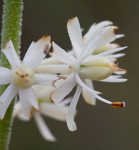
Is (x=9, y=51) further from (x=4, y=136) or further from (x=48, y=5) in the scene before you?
(x=48, y=5)

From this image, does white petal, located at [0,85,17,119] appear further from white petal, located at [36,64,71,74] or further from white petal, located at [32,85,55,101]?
white petal, located at [32,85,55,101]

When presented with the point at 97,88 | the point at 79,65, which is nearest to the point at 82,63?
the point at 79,65

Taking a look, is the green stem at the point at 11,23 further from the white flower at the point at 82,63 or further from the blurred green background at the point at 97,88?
the blurred green background at the point at 97,88

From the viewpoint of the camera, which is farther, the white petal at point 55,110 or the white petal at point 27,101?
the white petal at point 55,110

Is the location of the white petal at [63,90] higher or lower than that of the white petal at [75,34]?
lower

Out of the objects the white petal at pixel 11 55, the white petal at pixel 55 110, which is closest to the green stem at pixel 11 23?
the white petal at pixel 11 55

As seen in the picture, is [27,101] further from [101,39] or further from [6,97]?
[101,39]
